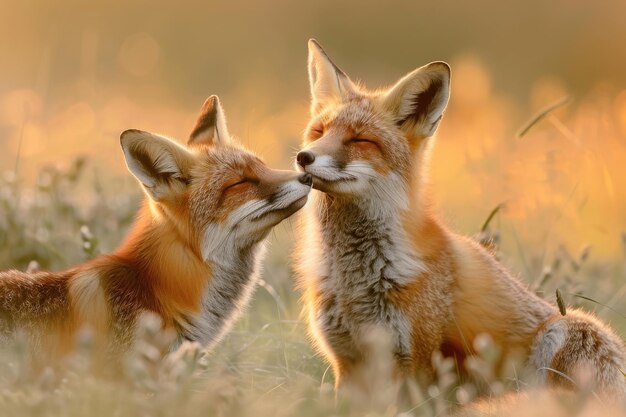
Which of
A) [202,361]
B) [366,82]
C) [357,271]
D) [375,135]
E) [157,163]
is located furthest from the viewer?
[366,82]

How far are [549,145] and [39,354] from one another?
4.07 metres

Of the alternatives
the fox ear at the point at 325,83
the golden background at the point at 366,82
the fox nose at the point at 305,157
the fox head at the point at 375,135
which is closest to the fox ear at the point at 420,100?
the fox head at the point at 375,135

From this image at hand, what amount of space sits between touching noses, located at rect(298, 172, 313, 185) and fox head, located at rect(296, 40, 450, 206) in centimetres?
4

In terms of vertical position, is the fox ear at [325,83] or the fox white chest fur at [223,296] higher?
the fox ear at [325,83]

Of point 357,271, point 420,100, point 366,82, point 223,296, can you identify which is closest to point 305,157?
point 357,271

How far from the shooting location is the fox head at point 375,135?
5336 mm

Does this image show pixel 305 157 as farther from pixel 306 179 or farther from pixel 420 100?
pixel 420 100

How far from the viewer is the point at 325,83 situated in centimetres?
620

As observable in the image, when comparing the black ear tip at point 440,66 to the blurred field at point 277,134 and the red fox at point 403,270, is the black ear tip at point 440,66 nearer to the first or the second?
the red fox at point 403,270

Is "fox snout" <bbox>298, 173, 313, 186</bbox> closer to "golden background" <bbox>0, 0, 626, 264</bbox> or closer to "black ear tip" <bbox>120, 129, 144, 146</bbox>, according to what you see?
"black ear tip" <bbox>120, 129, 144, 146</bbox>

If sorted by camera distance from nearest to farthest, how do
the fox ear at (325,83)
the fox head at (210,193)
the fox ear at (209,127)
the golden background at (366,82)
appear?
the fox head at (210,193) → the fox ear at (209,127) → the fox ear at (325,83) → the golden background at (366,82)

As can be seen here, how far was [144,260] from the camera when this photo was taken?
5.14 meters

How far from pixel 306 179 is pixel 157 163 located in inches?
29.6

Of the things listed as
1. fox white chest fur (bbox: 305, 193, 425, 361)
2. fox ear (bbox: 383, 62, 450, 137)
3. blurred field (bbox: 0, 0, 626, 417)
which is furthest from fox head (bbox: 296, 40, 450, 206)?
blurred field (bbox: 0, 0, 626, 417)
